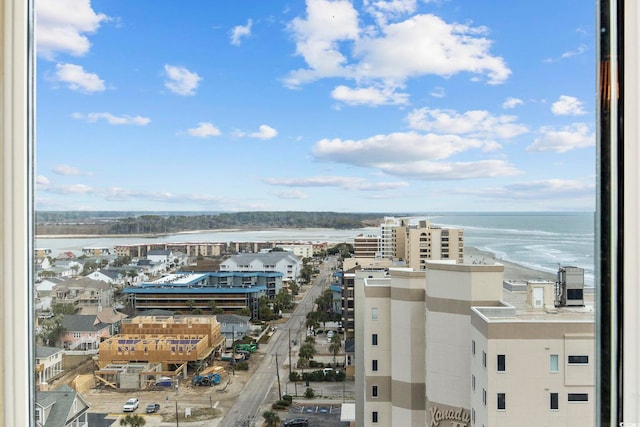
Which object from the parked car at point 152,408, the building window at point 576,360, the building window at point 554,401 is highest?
the building window at point 576,360

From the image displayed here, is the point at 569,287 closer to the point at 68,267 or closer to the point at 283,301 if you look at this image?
the point at 283,301

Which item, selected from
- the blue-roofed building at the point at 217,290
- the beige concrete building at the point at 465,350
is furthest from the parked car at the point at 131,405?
the beige concrete building at the point at 465,350

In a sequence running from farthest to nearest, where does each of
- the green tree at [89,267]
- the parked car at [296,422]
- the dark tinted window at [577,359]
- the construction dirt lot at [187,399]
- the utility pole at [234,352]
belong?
1. the parked car at [296,422]
2. the utility pole at [234,352]
3. the construction dirt lot at [187,399]
4. the green tree at [89,267]
5. the dark tinted window at [577,359]

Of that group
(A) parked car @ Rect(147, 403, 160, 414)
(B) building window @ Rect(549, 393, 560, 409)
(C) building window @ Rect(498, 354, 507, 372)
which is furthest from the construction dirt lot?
(B) building window @ Rect(549, 393, 560, 409)

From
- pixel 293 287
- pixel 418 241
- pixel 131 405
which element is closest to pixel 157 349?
pixel 131 405

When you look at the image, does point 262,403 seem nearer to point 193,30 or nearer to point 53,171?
point 53,171

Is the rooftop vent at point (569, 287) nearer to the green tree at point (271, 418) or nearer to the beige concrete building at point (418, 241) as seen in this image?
the beige concrete building at point (418, 241)
